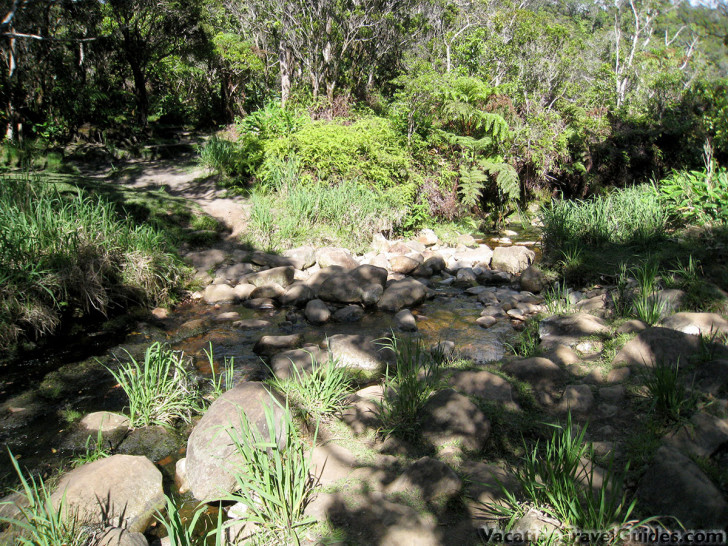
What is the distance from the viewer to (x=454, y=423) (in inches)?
118

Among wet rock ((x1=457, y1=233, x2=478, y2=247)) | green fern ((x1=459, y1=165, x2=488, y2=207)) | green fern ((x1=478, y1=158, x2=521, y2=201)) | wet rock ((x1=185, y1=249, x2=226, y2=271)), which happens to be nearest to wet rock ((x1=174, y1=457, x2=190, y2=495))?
wet rock ((x1=185, y1=249, x2=226, y2=271))

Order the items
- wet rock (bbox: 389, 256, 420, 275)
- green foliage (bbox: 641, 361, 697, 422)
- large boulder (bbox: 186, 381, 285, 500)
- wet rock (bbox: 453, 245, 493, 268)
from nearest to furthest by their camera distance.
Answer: green foliage (bbox: 641, 361, 697, 422) < large boulder (bbox: 186, 381, 285, 500) < wet rock (bbox: 389, 256, 420, 275) < wet rock (bbox: 453, 245, 493, 268)

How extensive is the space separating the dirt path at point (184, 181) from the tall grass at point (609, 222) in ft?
17.0

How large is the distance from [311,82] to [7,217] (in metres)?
9.36

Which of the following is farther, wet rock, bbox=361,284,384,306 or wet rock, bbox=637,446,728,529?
wet rock, bbox=361,284,384,306

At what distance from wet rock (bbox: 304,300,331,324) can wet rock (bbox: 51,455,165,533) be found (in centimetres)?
313

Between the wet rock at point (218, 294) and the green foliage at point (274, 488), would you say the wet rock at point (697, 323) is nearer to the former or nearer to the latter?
the green foliage at point (274, 488)

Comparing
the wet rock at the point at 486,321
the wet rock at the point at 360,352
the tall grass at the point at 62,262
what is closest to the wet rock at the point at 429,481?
the wet rock at the point at 360,352

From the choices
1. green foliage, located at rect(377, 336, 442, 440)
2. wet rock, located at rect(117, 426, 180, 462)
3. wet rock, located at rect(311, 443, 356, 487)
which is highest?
green foliage, located at rect(377, 336, 442, 440)

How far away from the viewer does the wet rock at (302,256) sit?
771 centimetres

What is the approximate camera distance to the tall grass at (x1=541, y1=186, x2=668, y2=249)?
6.53 m

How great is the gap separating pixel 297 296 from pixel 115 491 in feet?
13.0

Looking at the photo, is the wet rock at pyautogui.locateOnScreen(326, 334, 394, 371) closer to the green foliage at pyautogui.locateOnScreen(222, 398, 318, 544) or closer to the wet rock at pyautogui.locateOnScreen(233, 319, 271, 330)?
the wet rock at pyautogui.locateOnScreen(233, 319, 271, 330)

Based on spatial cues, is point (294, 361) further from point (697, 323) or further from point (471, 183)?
point (471, 183)
